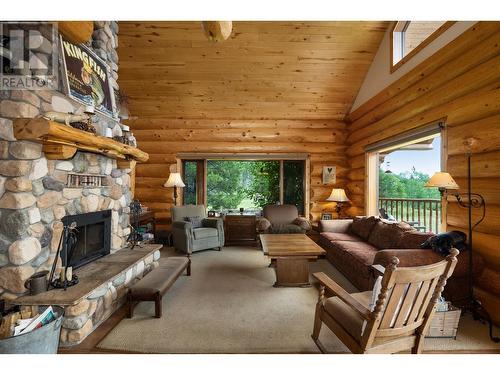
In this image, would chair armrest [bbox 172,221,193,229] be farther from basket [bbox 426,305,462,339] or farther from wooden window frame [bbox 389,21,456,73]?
wooden window frame [bbox 389,21,456,73]

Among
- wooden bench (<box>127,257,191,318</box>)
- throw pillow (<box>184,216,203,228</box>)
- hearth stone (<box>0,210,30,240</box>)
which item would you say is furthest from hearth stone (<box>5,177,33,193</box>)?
throw pillow (<box>184,216,203,228</box>)

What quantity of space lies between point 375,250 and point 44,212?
12.8ft

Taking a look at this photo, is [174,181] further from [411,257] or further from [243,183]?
[411,257]

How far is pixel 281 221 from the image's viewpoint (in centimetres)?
559

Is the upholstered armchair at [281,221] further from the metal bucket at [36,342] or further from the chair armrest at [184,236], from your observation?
the metal bucket at [36,342]

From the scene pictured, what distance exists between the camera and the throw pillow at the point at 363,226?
14.1 feet

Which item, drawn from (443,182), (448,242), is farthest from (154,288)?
(443,182)

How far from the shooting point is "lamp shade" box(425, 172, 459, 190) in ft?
8.72

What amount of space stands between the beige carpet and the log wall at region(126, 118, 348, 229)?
3184 millimetres

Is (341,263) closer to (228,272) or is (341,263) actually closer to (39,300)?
(228,272)
